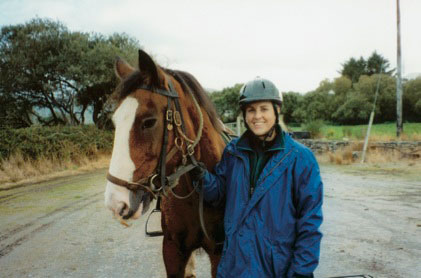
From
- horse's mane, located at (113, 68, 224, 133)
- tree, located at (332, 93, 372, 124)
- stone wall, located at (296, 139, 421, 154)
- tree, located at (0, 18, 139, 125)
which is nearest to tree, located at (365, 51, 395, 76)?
tree, located at (332, 93, 372, 124)

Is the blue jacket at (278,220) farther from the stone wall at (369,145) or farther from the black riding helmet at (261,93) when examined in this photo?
the stone wall at (369,145)

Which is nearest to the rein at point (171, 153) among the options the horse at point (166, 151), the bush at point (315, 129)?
the horse at point (166, 151)

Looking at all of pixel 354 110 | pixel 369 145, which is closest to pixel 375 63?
pixel 354 110

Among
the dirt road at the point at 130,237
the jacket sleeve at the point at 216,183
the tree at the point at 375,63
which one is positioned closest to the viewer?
the jacket sleeve at the point at 216,183

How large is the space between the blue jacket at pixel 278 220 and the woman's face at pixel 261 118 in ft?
0.53

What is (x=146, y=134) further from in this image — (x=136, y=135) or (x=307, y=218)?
(x=307, y=218)

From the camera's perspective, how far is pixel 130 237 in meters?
5.28

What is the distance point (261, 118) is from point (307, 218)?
2.16 ft

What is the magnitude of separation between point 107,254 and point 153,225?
1458mm

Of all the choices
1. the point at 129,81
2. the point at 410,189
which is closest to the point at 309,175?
the point at 129,81

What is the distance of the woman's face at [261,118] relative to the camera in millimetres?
1993

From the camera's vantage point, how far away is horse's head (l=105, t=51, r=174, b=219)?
1.82 m

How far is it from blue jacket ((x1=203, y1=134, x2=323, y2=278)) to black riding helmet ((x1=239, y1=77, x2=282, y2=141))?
29 cm

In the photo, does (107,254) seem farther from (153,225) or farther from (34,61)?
(34,61)
